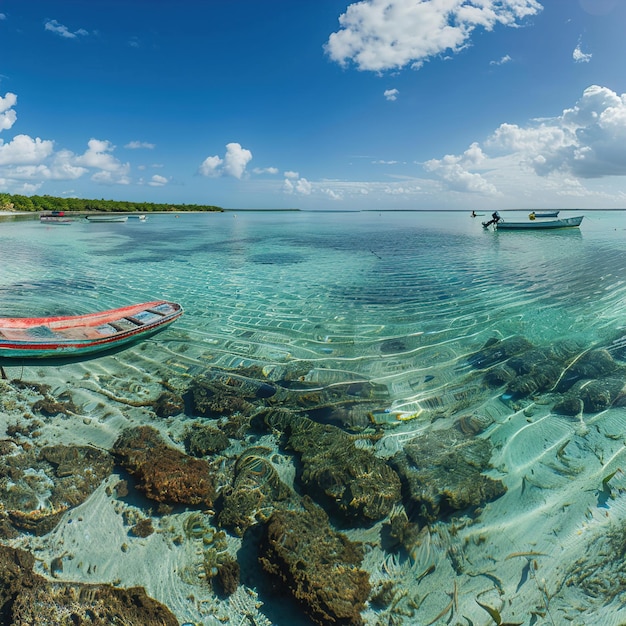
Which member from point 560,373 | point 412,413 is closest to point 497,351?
point 560,373

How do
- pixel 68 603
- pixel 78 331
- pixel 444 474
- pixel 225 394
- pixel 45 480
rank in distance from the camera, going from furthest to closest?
pixel 78 331 → pixel 225 394 → pixel 444 474 → pixel 45 480 → pixel 68 603

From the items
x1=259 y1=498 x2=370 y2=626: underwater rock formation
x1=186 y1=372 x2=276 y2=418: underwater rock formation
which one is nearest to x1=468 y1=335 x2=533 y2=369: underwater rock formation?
x1=186 y1=372 x2=276 y2=418: underwater rock formation

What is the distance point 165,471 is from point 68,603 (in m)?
1.55

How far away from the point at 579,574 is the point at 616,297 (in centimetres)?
1462

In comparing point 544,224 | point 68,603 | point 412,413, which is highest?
point 544,224

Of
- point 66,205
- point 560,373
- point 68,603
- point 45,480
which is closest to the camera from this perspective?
point 68,603

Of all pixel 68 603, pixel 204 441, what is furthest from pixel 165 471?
pixel 68 603

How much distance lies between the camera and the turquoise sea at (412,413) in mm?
3559

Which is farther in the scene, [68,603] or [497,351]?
[497,351]

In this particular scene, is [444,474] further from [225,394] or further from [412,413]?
[225,394]

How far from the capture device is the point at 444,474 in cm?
494

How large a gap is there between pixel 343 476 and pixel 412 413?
235cm

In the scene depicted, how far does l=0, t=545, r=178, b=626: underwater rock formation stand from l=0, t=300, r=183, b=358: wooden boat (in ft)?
19.1

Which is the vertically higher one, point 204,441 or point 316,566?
point 204,441
